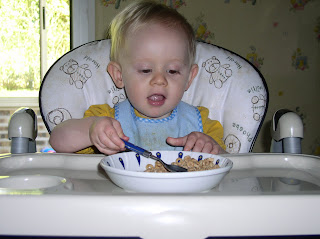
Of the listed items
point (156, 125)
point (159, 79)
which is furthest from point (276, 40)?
point (159, 79)

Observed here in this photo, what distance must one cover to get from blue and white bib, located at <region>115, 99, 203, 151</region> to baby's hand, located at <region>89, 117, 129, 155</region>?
1.06 feet

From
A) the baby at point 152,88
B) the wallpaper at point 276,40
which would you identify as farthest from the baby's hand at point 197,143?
the wallpaper at point 276,40

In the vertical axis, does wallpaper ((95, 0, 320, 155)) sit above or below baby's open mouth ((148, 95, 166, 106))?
above

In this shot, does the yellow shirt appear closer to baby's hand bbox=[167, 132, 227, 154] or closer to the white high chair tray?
baby's hand bbox=[167, 132, 227, 154]

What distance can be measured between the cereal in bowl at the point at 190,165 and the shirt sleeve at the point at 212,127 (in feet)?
1.38

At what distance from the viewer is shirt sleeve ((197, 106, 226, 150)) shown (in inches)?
42.0

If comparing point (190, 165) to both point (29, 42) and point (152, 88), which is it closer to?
point (152, 88)

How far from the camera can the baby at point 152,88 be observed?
90cm

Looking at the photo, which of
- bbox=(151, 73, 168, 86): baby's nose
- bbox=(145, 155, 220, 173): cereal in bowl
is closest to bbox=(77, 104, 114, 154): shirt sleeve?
bbox=(151, 73, 168, 86): baby's nose

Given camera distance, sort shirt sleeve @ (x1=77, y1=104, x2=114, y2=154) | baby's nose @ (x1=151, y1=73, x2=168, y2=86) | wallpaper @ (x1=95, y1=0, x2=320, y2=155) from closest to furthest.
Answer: baby's nose @ (x1=151, y1=73, x2=168, y2=86), shirt sleeve @ (x1=77, y1=104, x2=114, y2=154), wallpaper @ (x1=95, y1=0, x2=320, y2=155)

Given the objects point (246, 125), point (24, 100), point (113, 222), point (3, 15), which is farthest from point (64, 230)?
point (3, 15)

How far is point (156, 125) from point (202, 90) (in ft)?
0.65

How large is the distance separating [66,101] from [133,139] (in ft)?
0.81

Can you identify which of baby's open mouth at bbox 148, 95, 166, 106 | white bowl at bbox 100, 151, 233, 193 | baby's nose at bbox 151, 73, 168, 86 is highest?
baby's nose at bbox 151, 73, 168, 86
